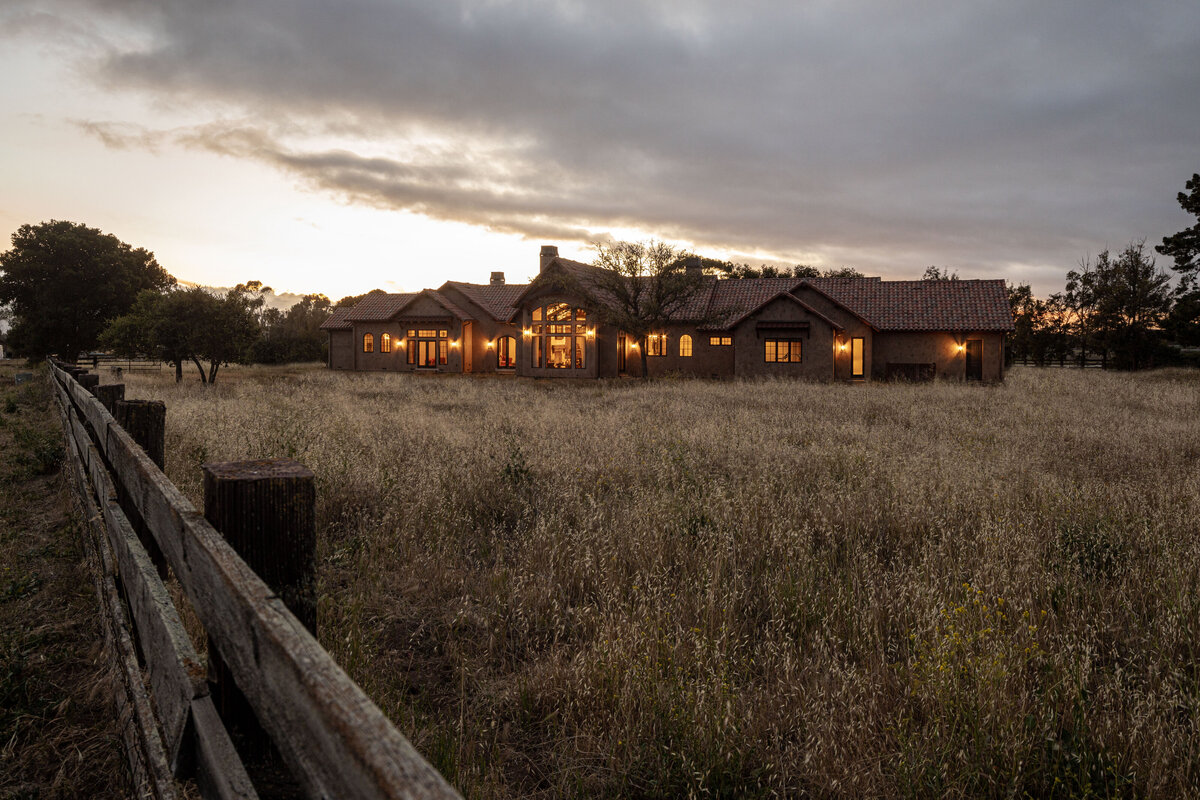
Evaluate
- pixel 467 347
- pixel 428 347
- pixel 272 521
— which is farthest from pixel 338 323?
pixel 272 521

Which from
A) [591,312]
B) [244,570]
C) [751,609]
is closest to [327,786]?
[244,570]

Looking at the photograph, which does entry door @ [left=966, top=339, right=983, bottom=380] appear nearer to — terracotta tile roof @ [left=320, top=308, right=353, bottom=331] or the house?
the house

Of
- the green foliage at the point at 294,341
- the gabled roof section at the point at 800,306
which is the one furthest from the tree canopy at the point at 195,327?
the green foliage at the point at 294,341

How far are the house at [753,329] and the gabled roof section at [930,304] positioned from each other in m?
0.05

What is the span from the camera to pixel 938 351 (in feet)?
103

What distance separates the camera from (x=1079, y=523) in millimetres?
5598

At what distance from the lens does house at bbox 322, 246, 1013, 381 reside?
30.4 metres

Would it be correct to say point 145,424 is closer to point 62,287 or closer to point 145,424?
point 145,424

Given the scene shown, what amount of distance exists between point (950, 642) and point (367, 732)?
3384mm

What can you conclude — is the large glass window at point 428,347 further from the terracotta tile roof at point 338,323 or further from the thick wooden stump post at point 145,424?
the thick wooden stump post at point 145,424

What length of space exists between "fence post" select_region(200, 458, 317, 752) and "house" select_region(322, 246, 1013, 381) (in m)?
29.6

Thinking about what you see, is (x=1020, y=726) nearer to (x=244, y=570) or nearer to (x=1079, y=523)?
(x=244, y=570)

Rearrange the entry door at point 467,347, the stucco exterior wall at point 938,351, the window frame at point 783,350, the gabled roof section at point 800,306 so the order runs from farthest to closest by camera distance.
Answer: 1. the entry door at point 467,347
2. the stucco exterior wall at point 938,351
3. the window frame at point 783,350
4. the gabled roof section at point 800,306

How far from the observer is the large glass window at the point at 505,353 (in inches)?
1558
